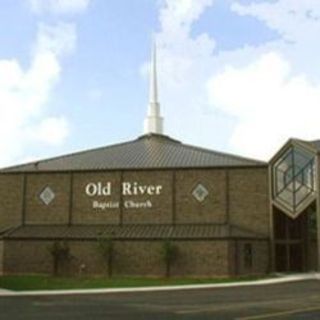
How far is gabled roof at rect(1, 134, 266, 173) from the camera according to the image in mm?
46375

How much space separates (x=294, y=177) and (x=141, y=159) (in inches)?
421

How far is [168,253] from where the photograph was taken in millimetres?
40594

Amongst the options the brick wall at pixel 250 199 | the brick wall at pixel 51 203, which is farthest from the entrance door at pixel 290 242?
the brick wall at pixel 51 203

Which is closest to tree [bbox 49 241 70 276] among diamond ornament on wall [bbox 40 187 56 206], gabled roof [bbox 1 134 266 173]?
diamond ornament on wall [bbox 40 187 56 206]

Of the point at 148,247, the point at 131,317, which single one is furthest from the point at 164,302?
the point at 148,247

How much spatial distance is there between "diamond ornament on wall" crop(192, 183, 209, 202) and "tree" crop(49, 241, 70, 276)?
871 centimetres

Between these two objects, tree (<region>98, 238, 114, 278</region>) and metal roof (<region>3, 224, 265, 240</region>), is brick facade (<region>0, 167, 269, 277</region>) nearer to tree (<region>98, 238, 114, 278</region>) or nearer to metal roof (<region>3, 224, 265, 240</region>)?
tree (<region>98, 238, 114, 278</region>)

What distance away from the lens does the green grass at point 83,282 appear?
33.1m

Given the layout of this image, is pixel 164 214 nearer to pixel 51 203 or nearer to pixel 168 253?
pixel 168 253

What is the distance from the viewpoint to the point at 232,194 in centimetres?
4484

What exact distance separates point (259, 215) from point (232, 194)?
2.14 m

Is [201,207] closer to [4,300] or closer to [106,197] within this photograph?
[106,197]

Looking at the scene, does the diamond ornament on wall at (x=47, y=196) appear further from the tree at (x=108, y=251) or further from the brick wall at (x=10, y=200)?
the tree at (x=108, y=251)

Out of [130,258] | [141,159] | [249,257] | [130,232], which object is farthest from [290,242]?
[141,159]
